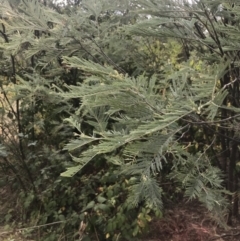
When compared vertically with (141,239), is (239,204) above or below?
above

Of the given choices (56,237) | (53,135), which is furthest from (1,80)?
(56,237)

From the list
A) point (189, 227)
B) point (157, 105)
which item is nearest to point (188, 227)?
point (189, 227)

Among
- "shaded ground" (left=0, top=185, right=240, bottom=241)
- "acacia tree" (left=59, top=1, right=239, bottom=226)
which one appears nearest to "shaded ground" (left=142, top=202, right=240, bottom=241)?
"shaded ground" (left=0, top=185, right=240, bottom=241)

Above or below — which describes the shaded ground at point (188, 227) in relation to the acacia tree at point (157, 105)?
below

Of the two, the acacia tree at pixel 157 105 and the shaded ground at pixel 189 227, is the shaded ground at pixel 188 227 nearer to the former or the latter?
the shaded ground at pixel 189 227

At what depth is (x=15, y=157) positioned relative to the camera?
162 inches

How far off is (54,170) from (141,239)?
1253 millimetres

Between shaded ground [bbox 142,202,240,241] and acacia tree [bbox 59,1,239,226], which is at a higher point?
acacia tree [bbox 59,1,239,226]

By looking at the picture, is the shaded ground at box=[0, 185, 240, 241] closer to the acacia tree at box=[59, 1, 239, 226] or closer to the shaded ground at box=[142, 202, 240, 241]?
the shaded ground at box=[142, 202, 240, 241]

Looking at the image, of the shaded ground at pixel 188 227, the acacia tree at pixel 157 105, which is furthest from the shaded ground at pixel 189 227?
the acacia tree at pixel 157 105

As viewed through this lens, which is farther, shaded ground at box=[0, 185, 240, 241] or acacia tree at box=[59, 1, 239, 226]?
shaded ground at box=[0, 185, 240, 241]

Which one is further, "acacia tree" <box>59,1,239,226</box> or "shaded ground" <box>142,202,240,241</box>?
"shaded ground" <box>142,202,240,241</box>

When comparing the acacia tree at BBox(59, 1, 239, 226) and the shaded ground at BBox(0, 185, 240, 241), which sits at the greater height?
the acacia tree at BBox(59, 1, 239, 226)

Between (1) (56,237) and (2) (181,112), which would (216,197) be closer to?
(2) (181,112)
